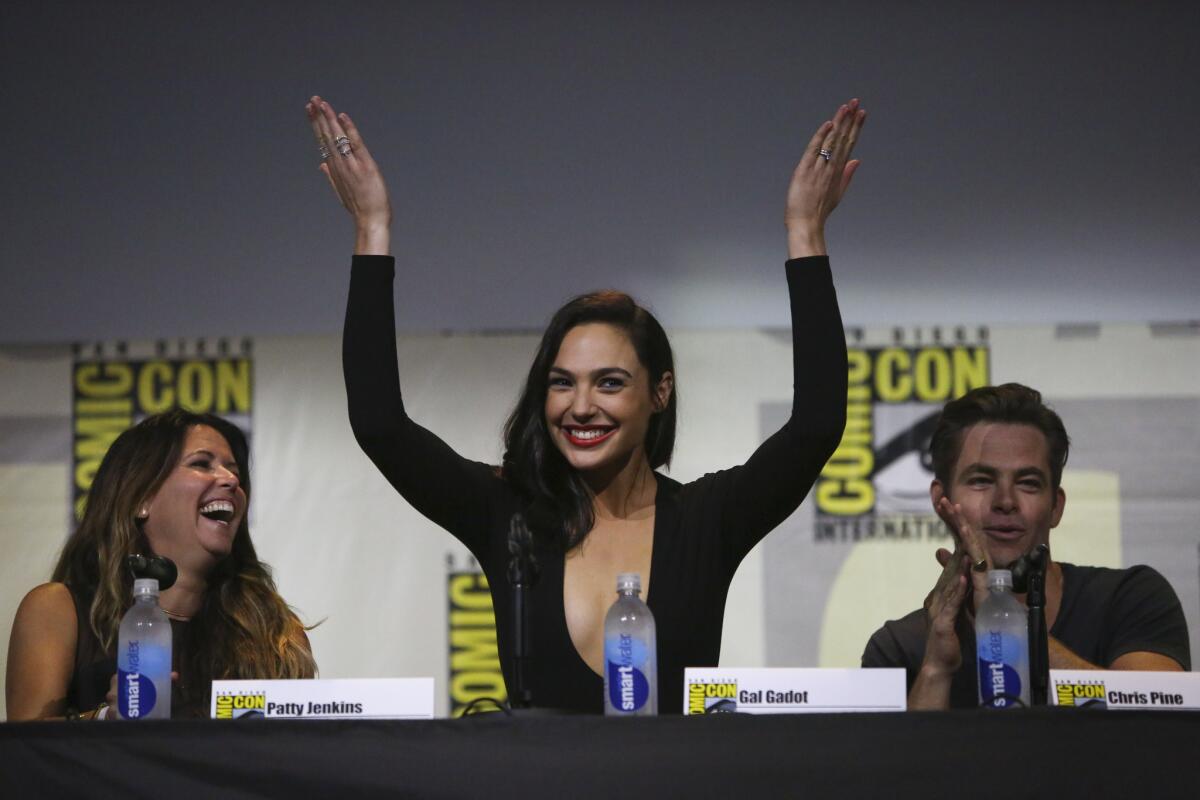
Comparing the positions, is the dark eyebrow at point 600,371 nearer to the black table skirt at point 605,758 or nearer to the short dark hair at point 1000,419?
the short dark hair at point 1000,419

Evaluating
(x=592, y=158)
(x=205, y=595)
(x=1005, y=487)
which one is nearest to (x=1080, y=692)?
(x=1005, y=487)

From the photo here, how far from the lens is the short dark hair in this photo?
267 centimetres

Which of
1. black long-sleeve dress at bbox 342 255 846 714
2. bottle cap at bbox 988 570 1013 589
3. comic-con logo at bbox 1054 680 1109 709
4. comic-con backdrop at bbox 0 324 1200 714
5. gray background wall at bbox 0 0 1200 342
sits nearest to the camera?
comic-con logo at bbox 1054 680 1109 709

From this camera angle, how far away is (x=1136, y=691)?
6.16 feet

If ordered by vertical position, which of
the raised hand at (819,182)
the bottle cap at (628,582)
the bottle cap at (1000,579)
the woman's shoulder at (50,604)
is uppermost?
the raised hand at (819,182)

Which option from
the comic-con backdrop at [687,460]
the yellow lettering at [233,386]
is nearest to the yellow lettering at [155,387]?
the comic-con backdrop at [687,460]

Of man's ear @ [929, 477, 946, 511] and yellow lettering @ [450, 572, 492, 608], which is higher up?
yellow lettering @ [450, 572, 492, 608]

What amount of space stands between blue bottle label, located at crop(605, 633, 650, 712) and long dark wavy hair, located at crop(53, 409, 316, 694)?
99cm

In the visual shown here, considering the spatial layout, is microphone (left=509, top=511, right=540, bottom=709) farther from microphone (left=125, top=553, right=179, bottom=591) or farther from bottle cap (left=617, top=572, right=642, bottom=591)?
microphone (left=125, top=553, right=179, bottom=591)

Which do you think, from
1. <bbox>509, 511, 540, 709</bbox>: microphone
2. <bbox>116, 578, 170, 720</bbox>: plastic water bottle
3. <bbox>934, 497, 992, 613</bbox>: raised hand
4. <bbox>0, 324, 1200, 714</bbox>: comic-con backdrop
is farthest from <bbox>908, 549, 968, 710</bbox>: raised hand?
<bbox>0, 324, 1200, 714</bbox>: comic-con backdrop

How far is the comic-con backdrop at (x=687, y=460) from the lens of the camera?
382cm

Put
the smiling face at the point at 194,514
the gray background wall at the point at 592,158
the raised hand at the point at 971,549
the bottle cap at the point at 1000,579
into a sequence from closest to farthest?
the bottle cap at the point at 1000,579
the raised hand at the point at 971,549
the smiling face at the point at 194,514
the gray background wall at the point at 592,158

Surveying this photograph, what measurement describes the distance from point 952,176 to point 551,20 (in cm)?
129

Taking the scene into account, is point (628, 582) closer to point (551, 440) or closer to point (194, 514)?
point (551, 440)
